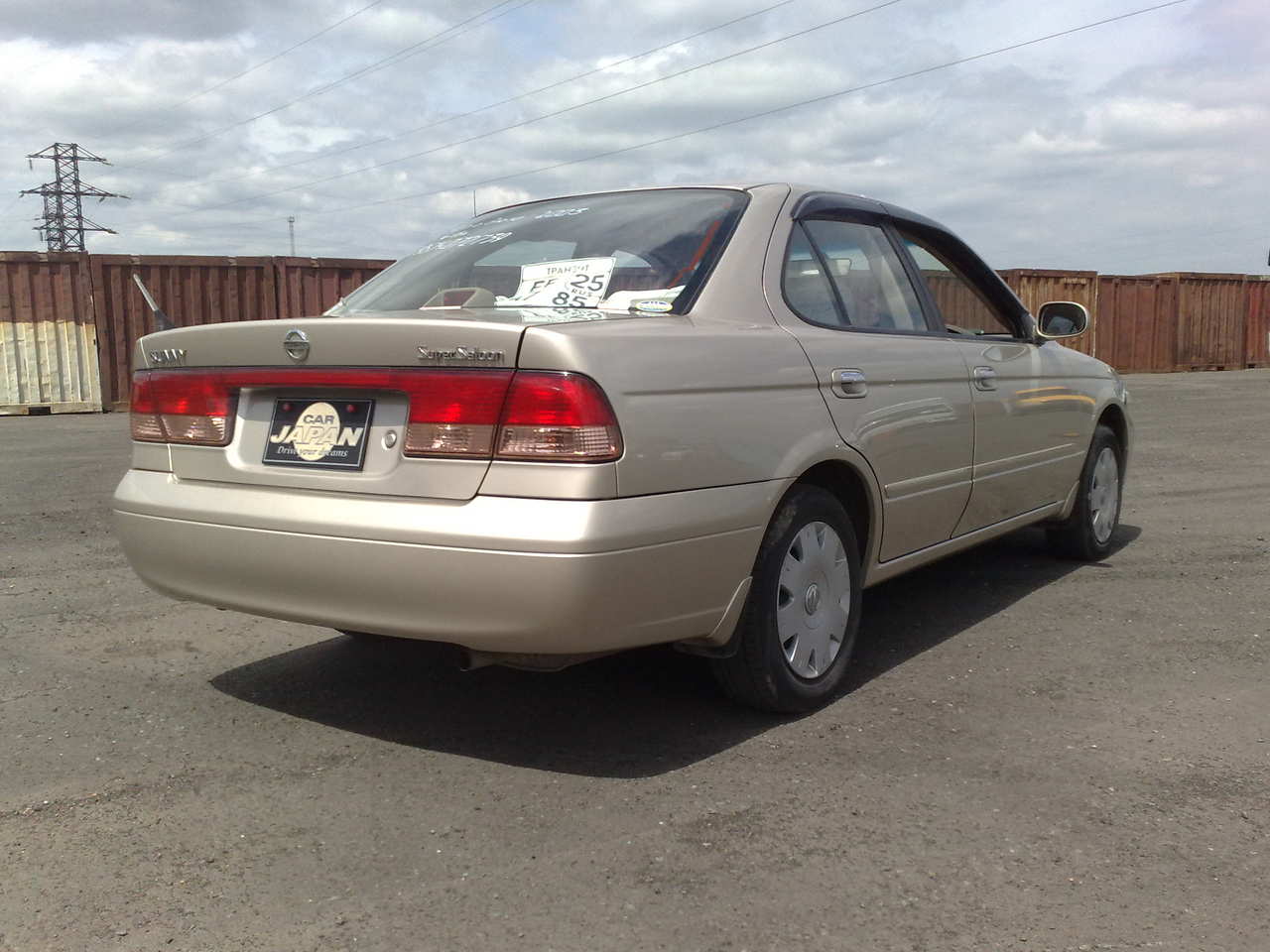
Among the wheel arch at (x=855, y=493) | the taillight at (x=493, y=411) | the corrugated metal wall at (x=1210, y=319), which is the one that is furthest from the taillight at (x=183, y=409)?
the corrugated metal wall at (x=1210, y=319)

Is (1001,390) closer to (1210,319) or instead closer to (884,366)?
(884,366)

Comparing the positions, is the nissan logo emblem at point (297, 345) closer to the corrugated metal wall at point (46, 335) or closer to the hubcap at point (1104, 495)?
the hubcap at point (1104, 495)

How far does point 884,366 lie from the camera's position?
12.3ft

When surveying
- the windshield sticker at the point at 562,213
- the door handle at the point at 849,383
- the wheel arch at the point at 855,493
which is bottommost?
the wheel arch at the point at 855,493

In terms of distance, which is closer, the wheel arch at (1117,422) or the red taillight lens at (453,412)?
the red taillight lens at (453,412)

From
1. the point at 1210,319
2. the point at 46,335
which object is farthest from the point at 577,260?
the point at 1210,319

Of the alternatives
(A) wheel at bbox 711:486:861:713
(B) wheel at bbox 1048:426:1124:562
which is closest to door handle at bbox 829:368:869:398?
(A) wheel at bbox 711:486:861:713

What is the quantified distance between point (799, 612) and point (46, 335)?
594 inches

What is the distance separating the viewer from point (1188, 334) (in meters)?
26.6

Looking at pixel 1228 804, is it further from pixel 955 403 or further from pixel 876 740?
pixel 955 403

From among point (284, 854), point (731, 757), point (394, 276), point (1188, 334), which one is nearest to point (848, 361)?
point (731, 757)

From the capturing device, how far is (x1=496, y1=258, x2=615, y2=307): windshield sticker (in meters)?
3.33

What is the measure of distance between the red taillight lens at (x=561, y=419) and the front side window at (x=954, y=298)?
2068 millimetres

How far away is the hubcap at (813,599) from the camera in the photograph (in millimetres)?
3338
